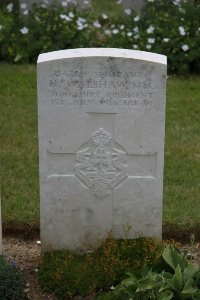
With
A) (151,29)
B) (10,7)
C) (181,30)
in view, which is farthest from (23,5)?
(181,30)

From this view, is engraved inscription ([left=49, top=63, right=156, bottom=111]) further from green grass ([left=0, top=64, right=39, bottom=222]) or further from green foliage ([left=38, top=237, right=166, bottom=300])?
green grass ([left=0, top=64, right=39, bottom=222])

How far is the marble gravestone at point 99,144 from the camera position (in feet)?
15.4

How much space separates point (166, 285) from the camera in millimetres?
4039

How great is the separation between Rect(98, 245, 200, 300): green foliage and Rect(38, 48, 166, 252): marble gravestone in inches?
32.3

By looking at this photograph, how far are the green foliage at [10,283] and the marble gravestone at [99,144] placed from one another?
52 centimetres

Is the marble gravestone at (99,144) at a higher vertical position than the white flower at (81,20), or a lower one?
lower

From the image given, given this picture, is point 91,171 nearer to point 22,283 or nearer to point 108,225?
point 108,225

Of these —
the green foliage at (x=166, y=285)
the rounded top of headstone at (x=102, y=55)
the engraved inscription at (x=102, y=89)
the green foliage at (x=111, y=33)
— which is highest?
the green foliage at (x=111, y=33)

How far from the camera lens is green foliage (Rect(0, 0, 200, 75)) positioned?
29.7 ft

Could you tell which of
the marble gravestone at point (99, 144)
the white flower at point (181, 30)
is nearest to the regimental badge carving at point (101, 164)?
the marble gravestone at point (99, 144)

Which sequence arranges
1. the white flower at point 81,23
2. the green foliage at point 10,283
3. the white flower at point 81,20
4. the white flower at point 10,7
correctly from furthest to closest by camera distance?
the white flower at point 10,7 < the white flower at point 81,20 < the white flower at point 81,23 < the green foliage at point 10,283

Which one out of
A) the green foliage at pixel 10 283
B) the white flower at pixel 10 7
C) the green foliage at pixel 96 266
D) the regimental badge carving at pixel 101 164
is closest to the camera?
the green foliage at pixel 10 283

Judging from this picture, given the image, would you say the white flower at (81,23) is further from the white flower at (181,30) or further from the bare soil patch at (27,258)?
the bare soil patch at (27,258)

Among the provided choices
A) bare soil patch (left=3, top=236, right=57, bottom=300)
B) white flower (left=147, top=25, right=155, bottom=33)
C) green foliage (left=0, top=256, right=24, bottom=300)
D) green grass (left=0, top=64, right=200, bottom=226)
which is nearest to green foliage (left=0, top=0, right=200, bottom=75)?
white flower (left=147, top=25, right=155, bottom=33)
